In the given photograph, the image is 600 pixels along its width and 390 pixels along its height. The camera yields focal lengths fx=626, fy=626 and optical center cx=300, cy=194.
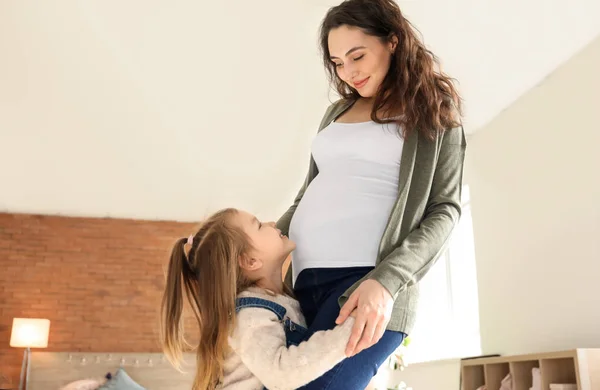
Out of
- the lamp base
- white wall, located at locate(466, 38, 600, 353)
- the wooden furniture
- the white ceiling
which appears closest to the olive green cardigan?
the wooden furniture

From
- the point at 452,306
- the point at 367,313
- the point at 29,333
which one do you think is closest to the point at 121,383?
the point at 29,333

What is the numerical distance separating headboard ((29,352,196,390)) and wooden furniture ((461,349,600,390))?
3.68 m

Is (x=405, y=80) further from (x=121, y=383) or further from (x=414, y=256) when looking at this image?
(x=121, y=383)

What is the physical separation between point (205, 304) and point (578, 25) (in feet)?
10.6

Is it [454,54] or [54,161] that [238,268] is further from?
[54,161]

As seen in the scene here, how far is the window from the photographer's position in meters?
5.42

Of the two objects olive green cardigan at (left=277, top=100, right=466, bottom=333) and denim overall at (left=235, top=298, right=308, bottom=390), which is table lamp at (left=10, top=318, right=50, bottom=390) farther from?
olive green cardigan at (left=277, top=100, right=466, bottom=333)

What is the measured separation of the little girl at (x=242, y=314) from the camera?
1.12 m

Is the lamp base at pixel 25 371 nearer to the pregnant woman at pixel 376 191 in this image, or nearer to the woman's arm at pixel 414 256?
the pregnant woman at pixel 376 191

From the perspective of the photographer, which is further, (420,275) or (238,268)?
(238,268)

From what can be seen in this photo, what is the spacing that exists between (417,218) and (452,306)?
4.74 m

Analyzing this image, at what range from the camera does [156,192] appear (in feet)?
22.3

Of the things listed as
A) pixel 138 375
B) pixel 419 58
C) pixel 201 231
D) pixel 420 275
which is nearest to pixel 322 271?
pixel 420 275

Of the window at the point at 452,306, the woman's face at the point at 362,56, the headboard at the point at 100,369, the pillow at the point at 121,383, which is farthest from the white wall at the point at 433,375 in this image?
the woman's face at the point at 362,56
